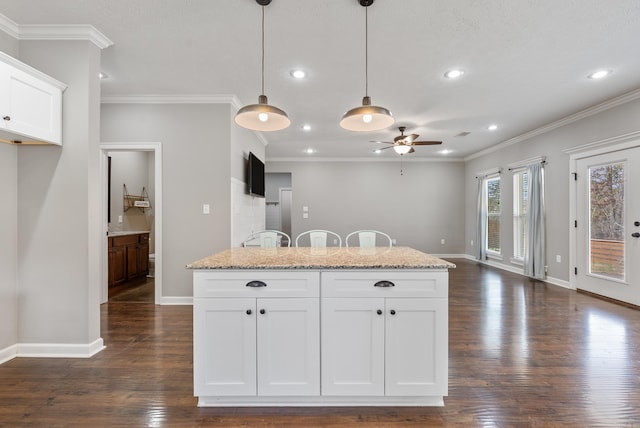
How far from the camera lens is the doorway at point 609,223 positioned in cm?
379

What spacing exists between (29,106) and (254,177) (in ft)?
9.09

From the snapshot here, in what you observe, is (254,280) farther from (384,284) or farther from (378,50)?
(378,50)

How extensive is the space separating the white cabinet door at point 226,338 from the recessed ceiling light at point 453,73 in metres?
3.04

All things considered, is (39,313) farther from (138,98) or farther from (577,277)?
(577,277)

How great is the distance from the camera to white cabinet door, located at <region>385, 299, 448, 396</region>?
69.5 inches

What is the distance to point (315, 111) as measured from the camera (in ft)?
14.5

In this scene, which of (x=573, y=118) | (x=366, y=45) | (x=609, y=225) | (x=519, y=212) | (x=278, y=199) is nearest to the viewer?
(x=366, y=45)

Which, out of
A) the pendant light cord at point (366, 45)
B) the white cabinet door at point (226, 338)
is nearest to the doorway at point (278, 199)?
the pendant light cord at point (366, 45)

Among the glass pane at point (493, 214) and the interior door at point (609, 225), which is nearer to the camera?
the interior door at point (609, 225)

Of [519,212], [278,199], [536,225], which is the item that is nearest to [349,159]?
[278,199]

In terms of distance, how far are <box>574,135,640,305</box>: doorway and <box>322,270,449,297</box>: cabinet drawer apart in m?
3.78

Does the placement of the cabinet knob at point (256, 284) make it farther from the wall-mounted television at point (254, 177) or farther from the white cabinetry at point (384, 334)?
the wall-mounted television at point (254, 177)

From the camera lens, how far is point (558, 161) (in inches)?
192

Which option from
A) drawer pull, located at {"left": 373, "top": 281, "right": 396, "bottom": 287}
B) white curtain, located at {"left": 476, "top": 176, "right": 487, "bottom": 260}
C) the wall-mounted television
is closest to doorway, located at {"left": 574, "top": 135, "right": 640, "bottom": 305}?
white curtain, located at {"left": 476, "top": 176, "right": 487, "bottom": 260}
